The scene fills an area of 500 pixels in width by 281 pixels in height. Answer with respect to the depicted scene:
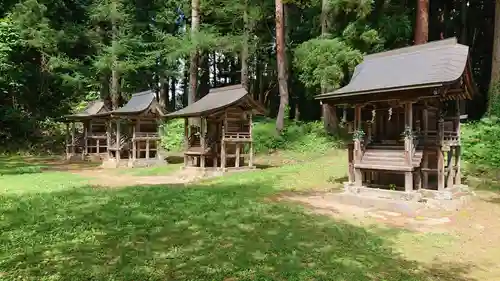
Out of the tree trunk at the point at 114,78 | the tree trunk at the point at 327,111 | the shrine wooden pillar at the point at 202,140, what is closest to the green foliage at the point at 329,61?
the tree trunk at the point at 327,111

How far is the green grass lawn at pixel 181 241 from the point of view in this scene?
241 inches

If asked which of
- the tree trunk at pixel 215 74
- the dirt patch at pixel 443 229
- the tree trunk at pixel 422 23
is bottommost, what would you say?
the dirt patch at pixel 443 229

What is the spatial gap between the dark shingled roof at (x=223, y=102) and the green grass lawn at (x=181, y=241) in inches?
275

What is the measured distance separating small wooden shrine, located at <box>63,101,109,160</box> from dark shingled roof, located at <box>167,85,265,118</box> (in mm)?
10951

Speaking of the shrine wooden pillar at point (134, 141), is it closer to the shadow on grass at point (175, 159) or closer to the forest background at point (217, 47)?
the shadow on grass at point (175, 159)

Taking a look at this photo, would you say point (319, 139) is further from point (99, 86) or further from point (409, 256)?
point (99, 86)

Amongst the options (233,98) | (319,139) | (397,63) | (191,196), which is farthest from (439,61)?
(319,139)

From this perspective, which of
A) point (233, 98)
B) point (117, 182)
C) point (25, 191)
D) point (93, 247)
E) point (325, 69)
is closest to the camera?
point (93, 247)

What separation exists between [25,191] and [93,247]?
305 inches

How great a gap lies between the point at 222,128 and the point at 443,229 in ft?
40.6

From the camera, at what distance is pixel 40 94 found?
35.6m

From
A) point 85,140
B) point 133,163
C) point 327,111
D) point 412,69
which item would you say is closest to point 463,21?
point 327,111

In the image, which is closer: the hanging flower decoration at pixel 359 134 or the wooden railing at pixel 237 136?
the hanging flower decoration at pixel 359 134

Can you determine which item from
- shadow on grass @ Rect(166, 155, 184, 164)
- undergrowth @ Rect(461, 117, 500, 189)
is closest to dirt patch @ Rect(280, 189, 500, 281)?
undergrowth @ Rect(461, 117, 500, 189)
